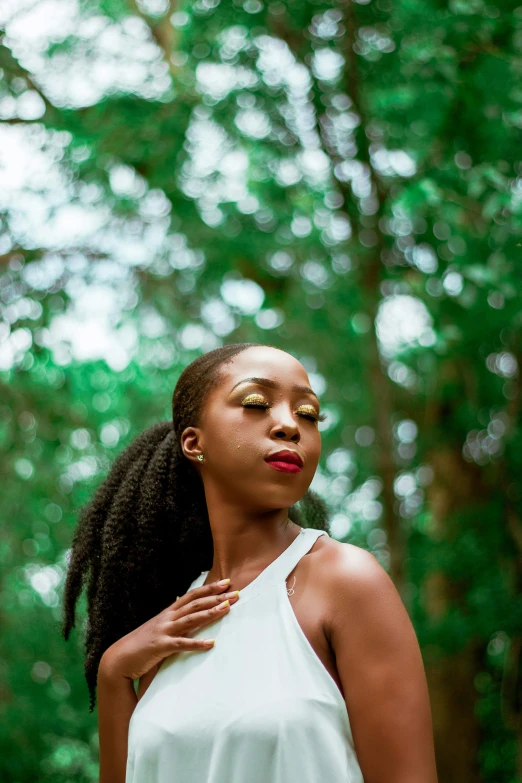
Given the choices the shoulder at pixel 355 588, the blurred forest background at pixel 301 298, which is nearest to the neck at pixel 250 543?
the shoulder at pixel 355 588

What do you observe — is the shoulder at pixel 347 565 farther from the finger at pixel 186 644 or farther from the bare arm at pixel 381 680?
the finger at pixel 186 644

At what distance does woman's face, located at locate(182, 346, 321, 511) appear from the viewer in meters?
2.23

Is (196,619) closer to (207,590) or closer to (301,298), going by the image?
(207,590)

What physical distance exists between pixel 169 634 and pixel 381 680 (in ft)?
2.07

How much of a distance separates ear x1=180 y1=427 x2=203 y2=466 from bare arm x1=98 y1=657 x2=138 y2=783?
0.65 m

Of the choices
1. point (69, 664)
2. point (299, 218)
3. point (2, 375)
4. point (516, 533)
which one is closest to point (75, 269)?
point (2, 375)

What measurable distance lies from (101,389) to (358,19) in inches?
156

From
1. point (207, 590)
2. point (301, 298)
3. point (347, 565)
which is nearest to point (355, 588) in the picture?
point (347, 565)

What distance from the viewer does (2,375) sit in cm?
647

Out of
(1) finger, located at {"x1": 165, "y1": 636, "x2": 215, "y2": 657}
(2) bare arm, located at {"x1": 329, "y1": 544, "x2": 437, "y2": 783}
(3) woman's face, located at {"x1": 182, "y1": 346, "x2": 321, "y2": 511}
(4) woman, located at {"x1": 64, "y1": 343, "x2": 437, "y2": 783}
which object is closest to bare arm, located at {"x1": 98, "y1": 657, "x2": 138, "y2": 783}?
(4) woman, located at {"x1": 64, "y1": 343, "x2": 437, "y2": 783}

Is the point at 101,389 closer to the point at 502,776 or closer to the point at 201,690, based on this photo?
the point at 502,776

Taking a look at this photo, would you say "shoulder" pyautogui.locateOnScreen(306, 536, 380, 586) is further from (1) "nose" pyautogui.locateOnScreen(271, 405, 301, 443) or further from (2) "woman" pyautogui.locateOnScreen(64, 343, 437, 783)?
(1) "nose" pyautogui.locateOnScreen(271, 405, 301, 443)

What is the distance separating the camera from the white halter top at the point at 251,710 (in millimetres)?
1906

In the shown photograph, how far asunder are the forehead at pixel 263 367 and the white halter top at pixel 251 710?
47cm
